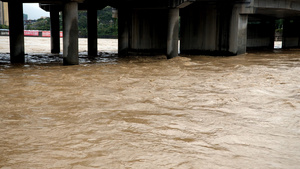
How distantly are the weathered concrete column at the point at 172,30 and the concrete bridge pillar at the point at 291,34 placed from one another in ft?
78.0

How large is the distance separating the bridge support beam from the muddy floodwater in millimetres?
12073

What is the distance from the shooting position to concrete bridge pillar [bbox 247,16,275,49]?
3603 centimetres

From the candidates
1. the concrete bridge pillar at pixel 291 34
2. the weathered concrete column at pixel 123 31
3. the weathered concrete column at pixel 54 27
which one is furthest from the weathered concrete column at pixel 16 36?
the concrete bridge pillar at pixel 291 34

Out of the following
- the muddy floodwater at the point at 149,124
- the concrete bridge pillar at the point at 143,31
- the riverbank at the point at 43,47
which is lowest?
the muddy floodwater at the point at 149,124

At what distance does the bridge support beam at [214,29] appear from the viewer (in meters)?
25.3

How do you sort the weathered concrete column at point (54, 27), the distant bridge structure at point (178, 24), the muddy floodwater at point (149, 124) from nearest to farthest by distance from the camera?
the muddy floodwater at point (149, 124) → the distant bridge structure at point (178, 24) → the weathered concrete column at point (54, 27)

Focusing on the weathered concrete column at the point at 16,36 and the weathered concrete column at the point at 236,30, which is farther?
the weathered concrete column at the point at 236,30

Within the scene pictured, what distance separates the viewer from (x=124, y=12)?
92.5 ft

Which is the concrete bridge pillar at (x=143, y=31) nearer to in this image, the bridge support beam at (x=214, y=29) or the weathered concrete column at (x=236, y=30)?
the bridge support beam at (x=214, y=29)

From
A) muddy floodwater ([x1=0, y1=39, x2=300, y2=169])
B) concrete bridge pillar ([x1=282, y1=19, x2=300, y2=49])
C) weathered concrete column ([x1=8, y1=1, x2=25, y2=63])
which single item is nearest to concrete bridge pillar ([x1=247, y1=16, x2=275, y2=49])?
concrete bridge pillar ([x1=282, y1=19, x2=300, y2=49])

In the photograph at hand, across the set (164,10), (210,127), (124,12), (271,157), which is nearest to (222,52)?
(164,10)

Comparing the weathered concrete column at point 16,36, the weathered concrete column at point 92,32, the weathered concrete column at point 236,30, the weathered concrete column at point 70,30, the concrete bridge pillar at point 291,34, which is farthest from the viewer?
the concrete bridge pillar at point 291,34

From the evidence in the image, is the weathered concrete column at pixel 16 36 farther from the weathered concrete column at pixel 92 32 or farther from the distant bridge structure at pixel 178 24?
the weathered concrete column at pixel 92 32

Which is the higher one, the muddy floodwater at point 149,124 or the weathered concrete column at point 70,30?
the weathered concrete column at point 70,30
